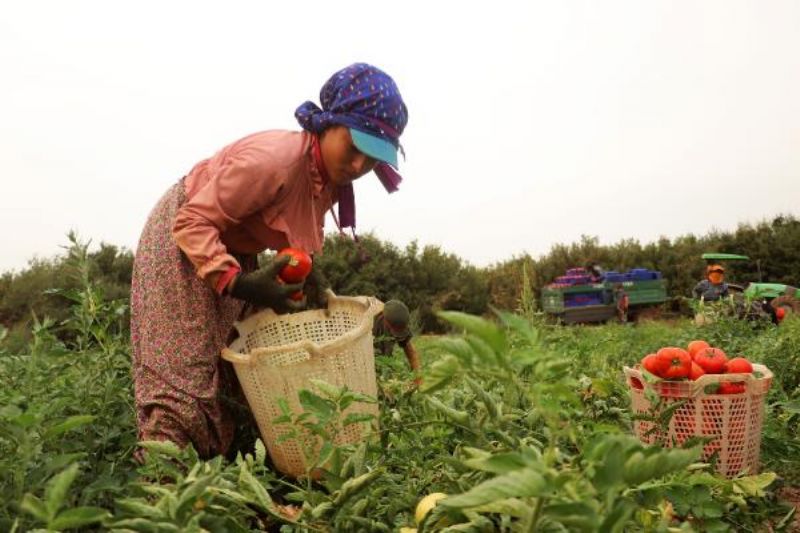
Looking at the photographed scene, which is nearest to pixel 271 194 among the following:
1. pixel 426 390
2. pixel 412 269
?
pixel 426 390

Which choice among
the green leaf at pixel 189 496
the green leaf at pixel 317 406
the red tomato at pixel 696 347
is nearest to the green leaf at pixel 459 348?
the green leaf at pixel 189 496

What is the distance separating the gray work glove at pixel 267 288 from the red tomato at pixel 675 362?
51.8 inches

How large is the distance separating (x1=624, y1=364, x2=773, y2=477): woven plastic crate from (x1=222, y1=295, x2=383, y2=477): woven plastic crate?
988 millimetres

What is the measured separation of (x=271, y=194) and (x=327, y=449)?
125 cm

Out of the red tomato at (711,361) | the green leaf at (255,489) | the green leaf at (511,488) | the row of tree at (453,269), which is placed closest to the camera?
the green leaf at (511,488)

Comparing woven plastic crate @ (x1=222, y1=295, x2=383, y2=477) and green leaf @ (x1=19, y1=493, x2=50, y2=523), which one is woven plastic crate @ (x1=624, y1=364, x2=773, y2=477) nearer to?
woven plastic crate @ (x1=222, y1=295, x2=383, y2=477)

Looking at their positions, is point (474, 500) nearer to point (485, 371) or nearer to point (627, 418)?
point (485, 371)

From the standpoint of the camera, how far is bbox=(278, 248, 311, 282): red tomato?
2.39 m

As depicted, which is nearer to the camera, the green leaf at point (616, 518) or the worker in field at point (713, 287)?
the green leaf at point (616, 518)

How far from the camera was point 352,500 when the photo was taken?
139 cm

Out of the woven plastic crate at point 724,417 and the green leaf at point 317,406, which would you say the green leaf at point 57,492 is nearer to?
the green leaf at point 317,406

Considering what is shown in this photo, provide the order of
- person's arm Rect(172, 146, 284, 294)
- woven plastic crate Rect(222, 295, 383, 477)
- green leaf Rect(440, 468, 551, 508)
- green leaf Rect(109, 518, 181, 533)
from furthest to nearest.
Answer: person's arm Rect(172, 146, 284, 294) < woven plastic crate Rect(222, 295, 383, 477) < green leaf Rect(109, 518, 181, 533) < green leaf Rect(440, 468, 551, 508)

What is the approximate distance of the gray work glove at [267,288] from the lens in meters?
2.27

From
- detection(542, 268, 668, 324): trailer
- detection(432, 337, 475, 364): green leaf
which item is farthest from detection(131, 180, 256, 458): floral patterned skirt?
detection(542, 268, 668, 324): trailer
